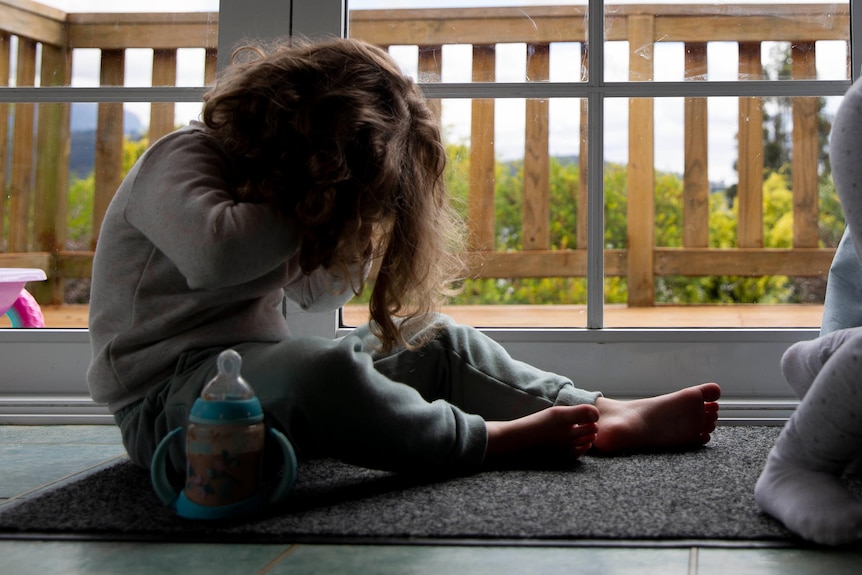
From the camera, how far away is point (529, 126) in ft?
5.31

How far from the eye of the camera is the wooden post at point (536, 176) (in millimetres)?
1571

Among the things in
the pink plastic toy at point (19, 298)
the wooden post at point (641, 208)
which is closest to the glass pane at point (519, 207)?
the wooden post at point (641, 208)

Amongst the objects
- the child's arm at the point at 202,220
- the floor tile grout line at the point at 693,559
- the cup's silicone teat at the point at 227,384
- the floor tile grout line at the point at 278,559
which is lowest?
the floor tile grout line at the point at 278,559

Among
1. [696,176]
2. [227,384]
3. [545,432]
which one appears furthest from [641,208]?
[227,384]

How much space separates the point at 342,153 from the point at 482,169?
0.70 metres

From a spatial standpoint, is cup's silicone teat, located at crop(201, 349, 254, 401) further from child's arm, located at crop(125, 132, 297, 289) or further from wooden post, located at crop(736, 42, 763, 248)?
wooden post, located at crop(736, 42, 763, 248)

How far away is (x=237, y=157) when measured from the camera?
1.03 metres

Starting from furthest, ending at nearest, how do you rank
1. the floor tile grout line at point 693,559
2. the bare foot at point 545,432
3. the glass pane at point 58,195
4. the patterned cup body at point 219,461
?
the glass pane at point 58,195
the bare foot at point 545,432
the patterned cup body at point 219,461
the floor tile grout line at point 693,559

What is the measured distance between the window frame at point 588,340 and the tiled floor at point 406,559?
0.74 metres

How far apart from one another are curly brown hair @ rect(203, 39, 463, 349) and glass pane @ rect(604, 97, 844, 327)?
0.54m

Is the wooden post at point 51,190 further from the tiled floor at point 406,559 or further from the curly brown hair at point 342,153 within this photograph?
the tiled floor at point 406,559

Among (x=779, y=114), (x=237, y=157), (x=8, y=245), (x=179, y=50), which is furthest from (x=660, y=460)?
(x=8, y=245)

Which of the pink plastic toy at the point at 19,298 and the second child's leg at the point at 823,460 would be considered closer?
the second child's leg at the point at 823,460

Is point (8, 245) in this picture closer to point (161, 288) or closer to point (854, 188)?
point (161, 288)
